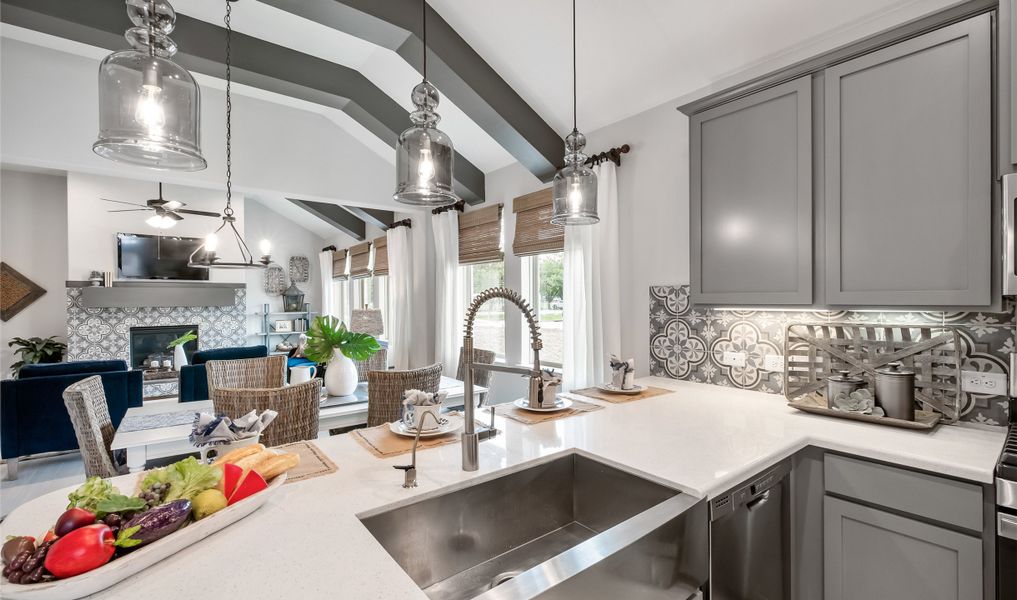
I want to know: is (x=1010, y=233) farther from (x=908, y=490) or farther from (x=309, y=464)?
(x=309, y=464)

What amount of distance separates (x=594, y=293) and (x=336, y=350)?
1768 millimetres

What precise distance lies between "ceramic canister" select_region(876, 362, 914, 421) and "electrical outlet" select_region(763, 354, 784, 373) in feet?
1.53

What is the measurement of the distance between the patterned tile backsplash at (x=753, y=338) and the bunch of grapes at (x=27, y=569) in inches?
93.8

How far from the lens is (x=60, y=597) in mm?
668

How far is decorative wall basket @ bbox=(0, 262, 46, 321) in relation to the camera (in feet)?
17.4

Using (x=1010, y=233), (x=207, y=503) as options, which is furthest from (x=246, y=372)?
(x=1010, y=233)

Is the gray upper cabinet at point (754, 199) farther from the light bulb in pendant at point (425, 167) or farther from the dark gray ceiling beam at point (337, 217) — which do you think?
the dark gray ceiling beam at point (337, 217)

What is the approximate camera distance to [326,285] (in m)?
8.30

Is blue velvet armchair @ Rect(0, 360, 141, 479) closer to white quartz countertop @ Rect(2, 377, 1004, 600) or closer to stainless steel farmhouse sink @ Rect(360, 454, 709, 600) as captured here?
white quartz countertop @ Rect(2, 377, 1004, 600)

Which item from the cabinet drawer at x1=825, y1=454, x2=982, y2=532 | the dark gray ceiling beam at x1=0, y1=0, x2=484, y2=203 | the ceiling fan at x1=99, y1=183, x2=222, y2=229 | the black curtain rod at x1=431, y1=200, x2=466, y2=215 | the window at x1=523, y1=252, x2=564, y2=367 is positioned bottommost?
the cabinet drawer at x1=825, y1=454, x2=982, y2=532

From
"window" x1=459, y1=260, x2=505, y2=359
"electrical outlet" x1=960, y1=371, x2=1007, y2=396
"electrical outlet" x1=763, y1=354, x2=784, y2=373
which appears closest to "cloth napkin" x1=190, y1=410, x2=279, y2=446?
"electrical outlet" x1=763, y1=354, x2=784, y2=373

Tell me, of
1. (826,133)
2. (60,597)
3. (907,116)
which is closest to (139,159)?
(60,597)

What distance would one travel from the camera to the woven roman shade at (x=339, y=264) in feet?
25.1

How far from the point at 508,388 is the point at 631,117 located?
2446mm
